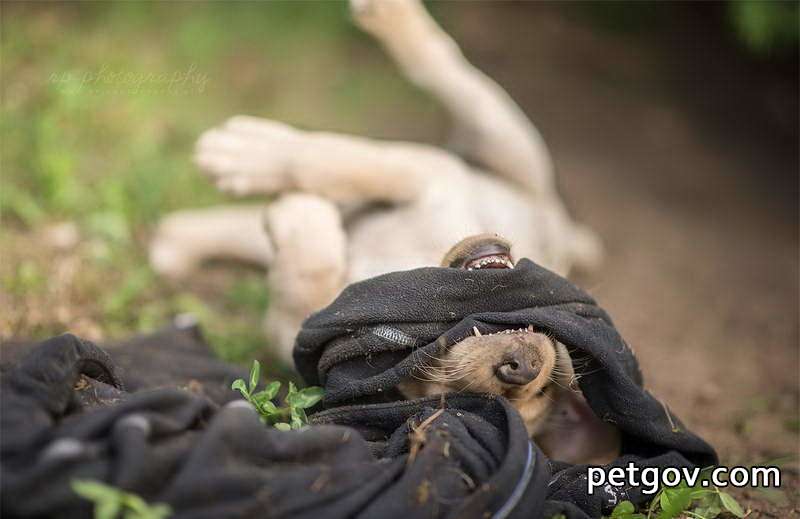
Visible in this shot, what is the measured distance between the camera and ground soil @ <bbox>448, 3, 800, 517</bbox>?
3.13 meters

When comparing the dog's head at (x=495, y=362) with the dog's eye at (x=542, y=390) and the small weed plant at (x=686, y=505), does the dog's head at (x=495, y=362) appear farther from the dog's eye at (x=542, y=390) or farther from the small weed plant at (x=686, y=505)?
the small weed plant at (x=686, y=505)

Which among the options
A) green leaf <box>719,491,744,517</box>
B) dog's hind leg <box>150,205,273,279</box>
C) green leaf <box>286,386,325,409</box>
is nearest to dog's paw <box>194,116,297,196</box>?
dog's hind leg <box>150,205,273,279</box>

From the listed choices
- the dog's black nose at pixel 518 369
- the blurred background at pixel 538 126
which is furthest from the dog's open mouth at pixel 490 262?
Answer: the blurred background at pixel 538 126

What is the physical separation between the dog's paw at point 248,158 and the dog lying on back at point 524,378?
2.55ft

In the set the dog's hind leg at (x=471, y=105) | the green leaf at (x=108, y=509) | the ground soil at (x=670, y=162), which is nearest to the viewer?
the green leaf at (x=108, y=509)

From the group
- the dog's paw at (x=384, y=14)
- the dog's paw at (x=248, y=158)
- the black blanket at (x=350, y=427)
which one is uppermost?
the dog's paw at (x=384, y=14)

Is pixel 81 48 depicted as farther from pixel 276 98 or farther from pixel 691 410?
pixel 691 410

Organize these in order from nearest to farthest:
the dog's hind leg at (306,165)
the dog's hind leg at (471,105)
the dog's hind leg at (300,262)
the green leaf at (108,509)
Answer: the green leaf at (108,509) → the dog's hind leg at (300,262) → the dog's hind leg at (306,165) → the dog's hind leg at (471,105)

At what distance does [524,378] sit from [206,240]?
159 centimetres

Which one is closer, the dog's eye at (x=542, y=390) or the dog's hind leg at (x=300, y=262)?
the dog's eye at (x=542, y=390)

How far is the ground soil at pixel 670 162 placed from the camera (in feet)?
10.3

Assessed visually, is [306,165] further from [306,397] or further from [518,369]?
[518,369]

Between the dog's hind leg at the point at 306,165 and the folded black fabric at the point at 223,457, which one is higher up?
the dog's hind leg at the point at 306,165

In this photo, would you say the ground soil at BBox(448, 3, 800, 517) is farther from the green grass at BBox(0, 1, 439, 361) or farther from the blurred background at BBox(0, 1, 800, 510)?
the green grass at BBox(0, 1, 439, 361)
